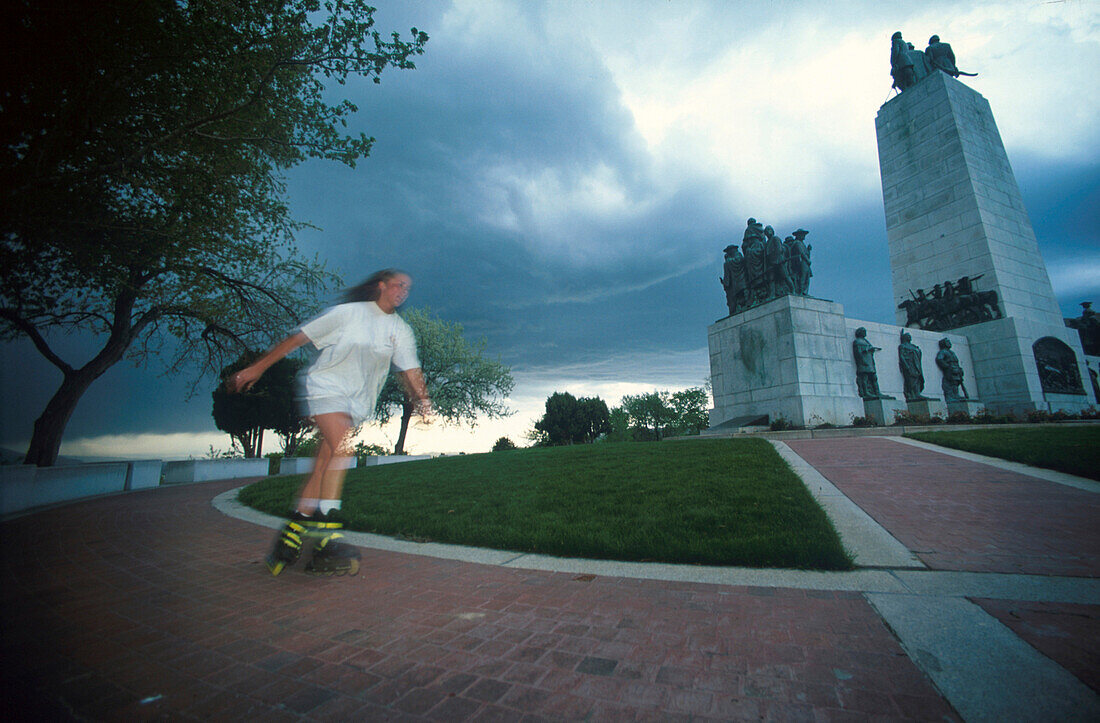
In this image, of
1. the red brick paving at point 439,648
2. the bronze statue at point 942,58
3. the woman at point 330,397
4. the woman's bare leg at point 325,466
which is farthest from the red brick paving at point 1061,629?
the bronze statue at point 942,58

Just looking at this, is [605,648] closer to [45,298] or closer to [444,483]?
[444,483]

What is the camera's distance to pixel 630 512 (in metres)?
4.68

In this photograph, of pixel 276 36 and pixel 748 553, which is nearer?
pixel 748 553

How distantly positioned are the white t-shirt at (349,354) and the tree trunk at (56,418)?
12.2m

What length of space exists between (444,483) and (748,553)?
637 cm

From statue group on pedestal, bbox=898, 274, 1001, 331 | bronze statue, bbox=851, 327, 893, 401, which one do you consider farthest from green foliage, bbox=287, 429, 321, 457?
statue group on pedestal, bbox=898, 274, 1001, 331

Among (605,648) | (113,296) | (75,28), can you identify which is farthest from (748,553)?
(113,296)

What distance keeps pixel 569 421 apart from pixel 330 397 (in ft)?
129

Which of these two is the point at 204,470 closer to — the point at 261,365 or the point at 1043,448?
the point at 261,365

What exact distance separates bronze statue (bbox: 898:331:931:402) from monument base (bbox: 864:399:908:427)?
69.5 inches

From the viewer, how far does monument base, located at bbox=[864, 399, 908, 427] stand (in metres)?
16.1

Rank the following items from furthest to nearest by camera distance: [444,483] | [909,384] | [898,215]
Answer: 1. [898,215]
2. [909,384]
3. [444,483]

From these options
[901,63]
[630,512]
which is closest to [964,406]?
[630,512]

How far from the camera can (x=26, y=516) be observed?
6121 mm
